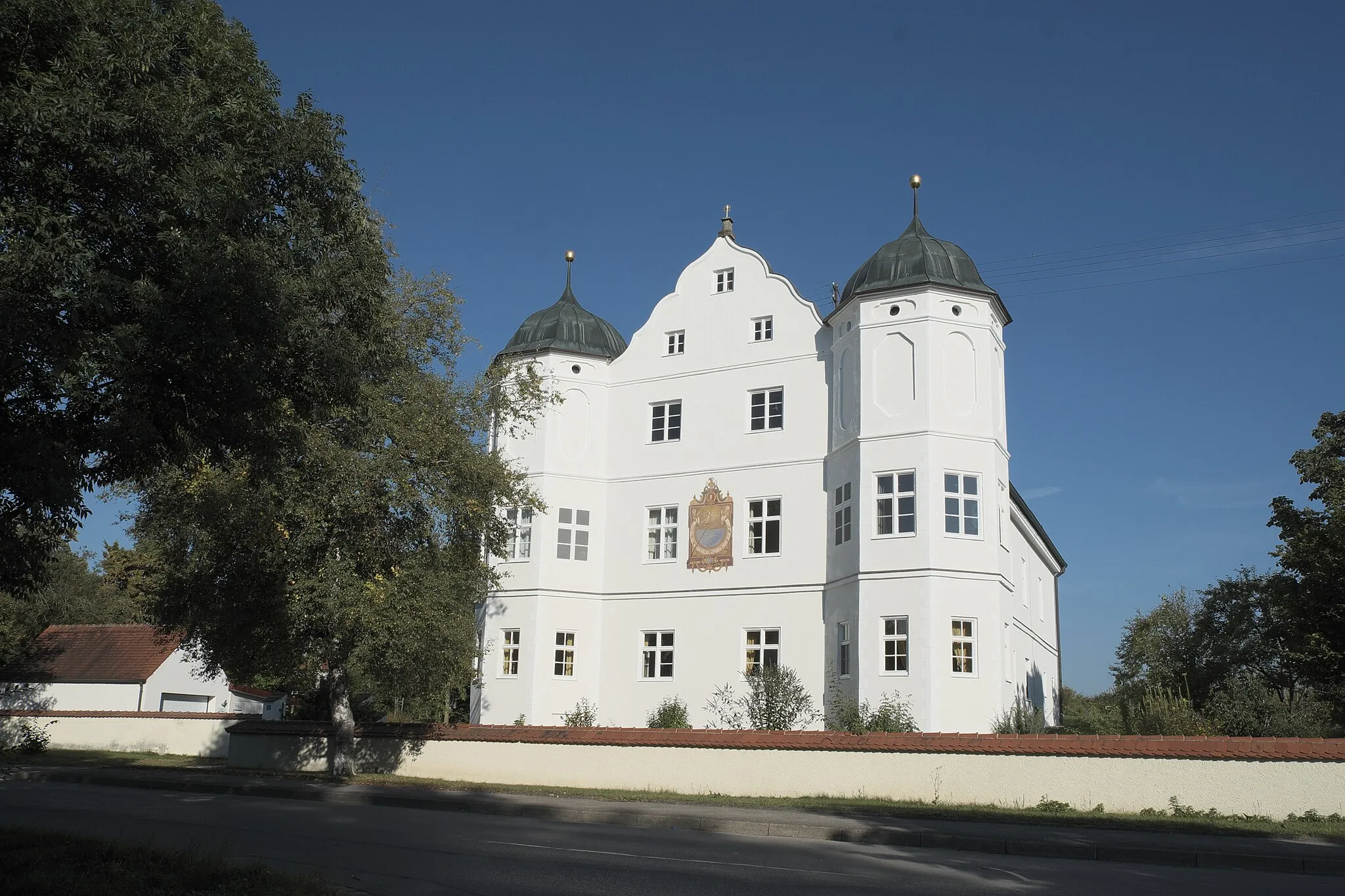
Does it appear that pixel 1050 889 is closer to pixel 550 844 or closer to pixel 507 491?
pixel 550 844

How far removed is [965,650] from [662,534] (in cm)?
1005

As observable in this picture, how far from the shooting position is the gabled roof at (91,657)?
43031mm

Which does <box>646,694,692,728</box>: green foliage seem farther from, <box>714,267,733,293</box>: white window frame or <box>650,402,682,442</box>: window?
<box>714,267,733,293</box>: white window frame

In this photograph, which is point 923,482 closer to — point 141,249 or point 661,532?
point 661,532

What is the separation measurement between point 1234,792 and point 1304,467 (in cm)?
2288

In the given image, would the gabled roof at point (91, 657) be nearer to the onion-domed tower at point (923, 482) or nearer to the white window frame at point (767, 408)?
the white window frame at point (767, 408)

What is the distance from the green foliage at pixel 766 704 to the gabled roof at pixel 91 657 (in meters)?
22.0

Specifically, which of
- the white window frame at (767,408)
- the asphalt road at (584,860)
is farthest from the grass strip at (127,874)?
the white window frame at (767,408)

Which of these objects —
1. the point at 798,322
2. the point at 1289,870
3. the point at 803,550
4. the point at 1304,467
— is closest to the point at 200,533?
the point at 803,550

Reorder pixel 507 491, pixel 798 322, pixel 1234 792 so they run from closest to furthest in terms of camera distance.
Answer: pixel 1234 792 < pixel 507 491 < pixel 798 322

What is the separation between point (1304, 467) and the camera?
35875mm

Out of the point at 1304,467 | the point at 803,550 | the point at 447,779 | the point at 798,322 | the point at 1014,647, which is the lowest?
the point at 447,779

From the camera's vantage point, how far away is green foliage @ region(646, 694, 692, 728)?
3066 centimetres

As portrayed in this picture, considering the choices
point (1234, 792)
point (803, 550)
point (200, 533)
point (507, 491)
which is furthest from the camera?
point (803, 550)
